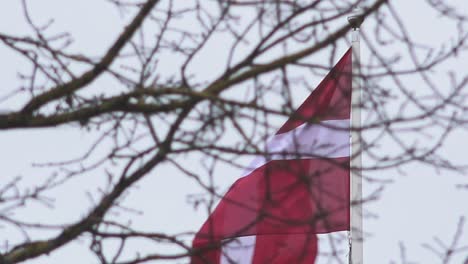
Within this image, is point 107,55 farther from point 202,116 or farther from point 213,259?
point 213,259

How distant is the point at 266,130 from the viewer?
7.01m

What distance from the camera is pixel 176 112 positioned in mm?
7270

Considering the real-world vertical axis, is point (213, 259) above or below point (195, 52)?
below

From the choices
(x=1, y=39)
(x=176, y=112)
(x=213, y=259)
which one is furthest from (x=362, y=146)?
(x=1, y=39)

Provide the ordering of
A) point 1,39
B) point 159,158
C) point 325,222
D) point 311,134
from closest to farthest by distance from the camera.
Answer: point 325,222
point 159,158
point 1,39
point 311,134

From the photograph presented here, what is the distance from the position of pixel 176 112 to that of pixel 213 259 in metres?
1.34

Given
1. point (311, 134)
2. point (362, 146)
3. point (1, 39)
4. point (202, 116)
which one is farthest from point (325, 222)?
point (311, 134)

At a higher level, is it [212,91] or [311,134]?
[311,134]

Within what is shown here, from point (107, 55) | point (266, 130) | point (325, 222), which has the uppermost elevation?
point (107, 55)

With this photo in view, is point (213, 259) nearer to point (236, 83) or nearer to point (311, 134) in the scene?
point (236, 83)

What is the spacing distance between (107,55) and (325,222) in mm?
1422

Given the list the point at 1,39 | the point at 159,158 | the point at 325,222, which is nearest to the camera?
the point at 325,222

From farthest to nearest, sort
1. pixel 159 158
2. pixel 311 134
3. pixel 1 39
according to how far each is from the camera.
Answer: pixel 311 134 < pixel 1 39 < pixel 159 158

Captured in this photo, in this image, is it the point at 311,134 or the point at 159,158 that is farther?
the point at 311,134
